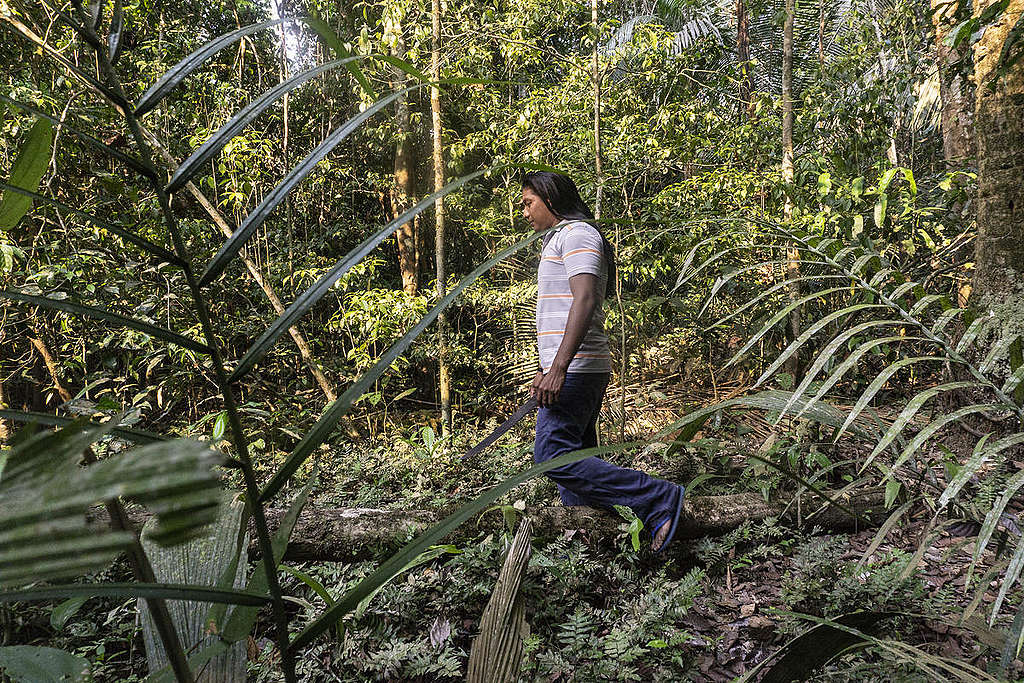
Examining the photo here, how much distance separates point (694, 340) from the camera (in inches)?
190

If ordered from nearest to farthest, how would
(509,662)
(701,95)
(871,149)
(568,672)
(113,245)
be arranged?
1. (509,662)
2. (568,672)
3. (113,245)
4. (871,149)
5. (701,95)

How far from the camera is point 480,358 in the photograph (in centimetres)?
510

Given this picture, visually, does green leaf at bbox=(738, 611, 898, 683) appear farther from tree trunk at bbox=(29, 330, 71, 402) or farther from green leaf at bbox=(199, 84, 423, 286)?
tree trunk at bbox=(29, 330, 71, 402)

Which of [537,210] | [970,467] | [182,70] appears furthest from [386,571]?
[537,210]

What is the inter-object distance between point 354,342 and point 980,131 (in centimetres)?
415

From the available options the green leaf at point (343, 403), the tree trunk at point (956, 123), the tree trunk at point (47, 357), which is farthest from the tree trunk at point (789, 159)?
the tree trunk at point (47, 357)

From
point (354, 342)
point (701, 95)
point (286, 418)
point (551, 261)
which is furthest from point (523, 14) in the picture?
point (286, 418)

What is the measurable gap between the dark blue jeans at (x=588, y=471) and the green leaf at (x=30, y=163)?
6.32 ft

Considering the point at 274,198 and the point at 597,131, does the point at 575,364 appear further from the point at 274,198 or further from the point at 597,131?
the point at 274,198

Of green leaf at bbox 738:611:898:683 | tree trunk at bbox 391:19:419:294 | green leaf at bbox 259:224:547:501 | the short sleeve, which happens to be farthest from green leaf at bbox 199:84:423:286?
tree trunk at bbox 391:19:419:294

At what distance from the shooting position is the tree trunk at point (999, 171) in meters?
2.53

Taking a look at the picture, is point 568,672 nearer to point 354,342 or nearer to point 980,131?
point 980,131

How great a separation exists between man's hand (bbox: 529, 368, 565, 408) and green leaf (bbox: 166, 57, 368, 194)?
203 centimetres

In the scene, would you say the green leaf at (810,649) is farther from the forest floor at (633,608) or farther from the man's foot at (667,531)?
the man's foot at (667,531)
